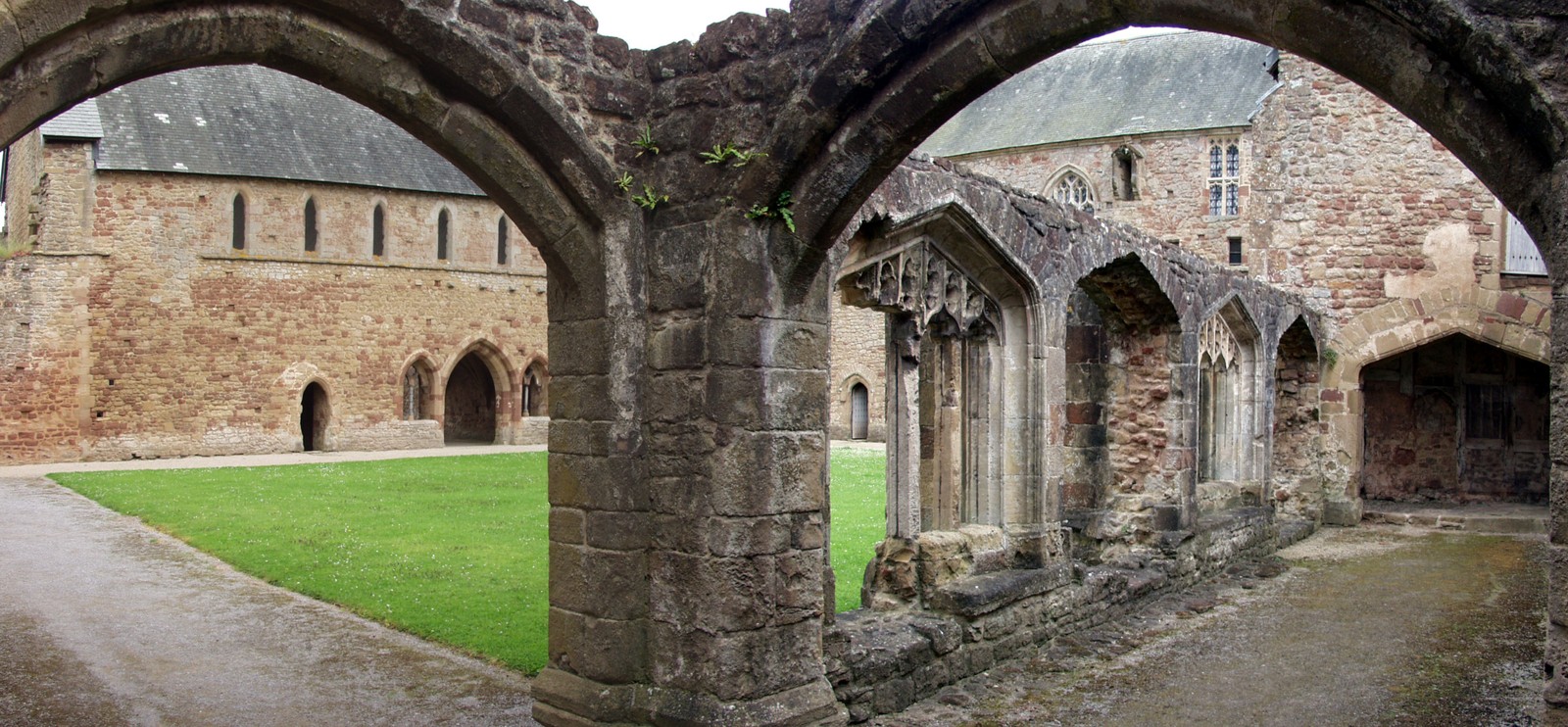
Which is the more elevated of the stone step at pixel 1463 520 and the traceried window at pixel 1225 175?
the traceried window at pixel 1225 175

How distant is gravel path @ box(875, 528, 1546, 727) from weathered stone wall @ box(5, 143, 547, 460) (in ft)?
57.3

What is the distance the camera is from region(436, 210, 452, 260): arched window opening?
23.8 m

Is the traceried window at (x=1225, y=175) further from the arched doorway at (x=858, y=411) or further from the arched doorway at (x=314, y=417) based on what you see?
the arched doorway at (x=314, y=417)

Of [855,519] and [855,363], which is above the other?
[855,363]

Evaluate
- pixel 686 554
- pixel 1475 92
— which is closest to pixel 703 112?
pixel 686 554

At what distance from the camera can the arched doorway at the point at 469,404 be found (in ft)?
86.9

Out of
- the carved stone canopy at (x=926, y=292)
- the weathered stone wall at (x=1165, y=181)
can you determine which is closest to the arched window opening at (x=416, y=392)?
the weathered stone wall at (x=1165, y=181)

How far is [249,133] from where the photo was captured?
21875mm

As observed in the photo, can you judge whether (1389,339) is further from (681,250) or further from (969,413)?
(681,250)

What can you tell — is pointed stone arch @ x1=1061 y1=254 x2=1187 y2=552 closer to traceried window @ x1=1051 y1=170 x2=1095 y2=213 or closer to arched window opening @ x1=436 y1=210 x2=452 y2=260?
arched window opening @ x1=436 y1=210 x2=452 y2=260

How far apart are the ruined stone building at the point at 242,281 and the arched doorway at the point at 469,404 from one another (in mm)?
1686

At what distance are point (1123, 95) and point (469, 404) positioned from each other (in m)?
16.9

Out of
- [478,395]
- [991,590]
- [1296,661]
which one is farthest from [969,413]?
[478,395]

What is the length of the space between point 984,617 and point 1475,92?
13.4 feet
